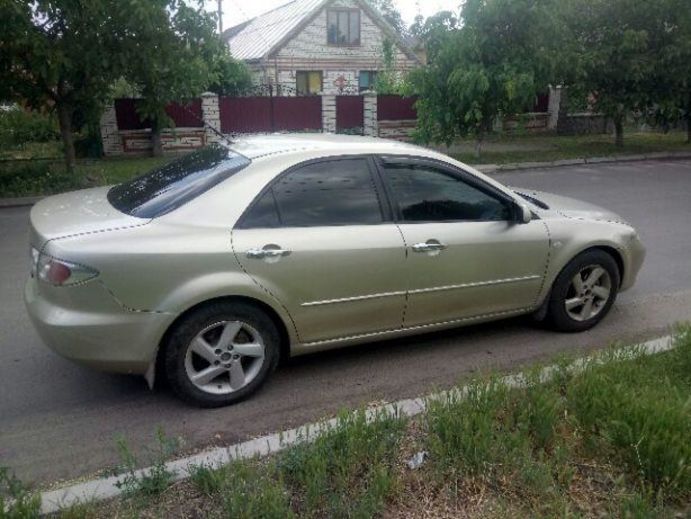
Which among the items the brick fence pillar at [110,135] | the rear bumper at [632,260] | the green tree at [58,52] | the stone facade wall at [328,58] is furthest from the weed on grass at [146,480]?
the stone facade wall at [328,58]

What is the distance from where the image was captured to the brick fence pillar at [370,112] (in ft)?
68.2

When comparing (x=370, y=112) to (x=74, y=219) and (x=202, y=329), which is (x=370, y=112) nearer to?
(x=74, y=219)

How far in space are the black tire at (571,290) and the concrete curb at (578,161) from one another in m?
→ 9.82

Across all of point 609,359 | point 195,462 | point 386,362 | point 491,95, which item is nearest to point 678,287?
point 609,359

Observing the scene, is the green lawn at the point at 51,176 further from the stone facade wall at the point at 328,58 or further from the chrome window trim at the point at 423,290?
the stone facade wall at the point at 328,58

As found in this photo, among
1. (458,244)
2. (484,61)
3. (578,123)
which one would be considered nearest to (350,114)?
(484,61)

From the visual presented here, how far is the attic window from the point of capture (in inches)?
1295

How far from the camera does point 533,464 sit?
9.45 ft

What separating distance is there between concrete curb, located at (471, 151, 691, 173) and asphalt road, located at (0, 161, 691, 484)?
901 cm

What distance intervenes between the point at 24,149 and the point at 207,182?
15.6 m

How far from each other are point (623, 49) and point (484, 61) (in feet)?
14.2

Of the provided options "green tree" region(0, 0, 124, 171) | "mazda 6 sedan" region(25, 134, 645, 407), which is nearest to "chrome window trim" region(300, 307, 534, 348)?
"mazda 6 sedan" region(25, 134, 645, 407)

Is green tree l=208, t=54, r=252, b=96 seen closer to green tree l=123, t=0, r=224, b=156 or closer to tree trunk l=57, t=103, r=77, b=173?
green tree l=123, t=0, r=224, b=156

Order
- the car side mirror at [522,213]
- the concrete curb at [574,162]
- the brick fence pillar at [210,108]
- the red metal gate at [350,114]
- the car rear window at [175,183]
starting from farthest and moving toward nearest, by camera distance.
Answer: the red metal gate at [350,114]
the brick fence pillar at [210,108]
the concrete curb at [574,162]
the car side mirror at [522,213]
the car rear window at [175,183]
